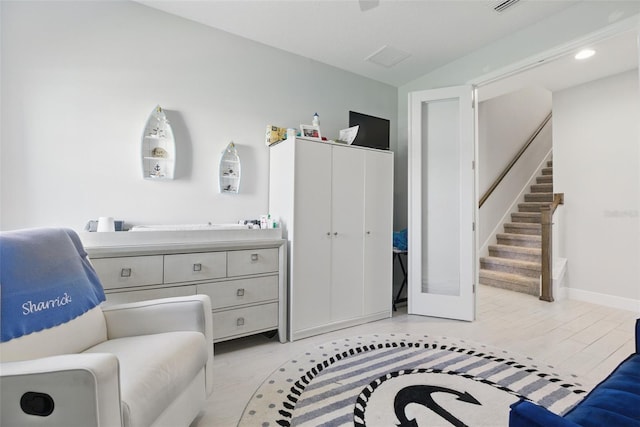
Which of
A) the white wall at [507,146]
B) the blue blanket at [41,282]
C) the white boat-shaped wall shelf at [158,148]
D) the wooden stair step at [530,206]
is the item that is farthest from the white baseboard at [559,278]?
the blue blanket at [41,282]

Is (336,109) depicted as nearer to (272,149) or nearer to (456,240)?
(272,149)

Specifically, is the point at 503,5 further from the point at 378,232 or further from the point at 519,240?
the point at 519,240

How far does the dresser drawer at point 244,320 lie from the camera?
2219mm

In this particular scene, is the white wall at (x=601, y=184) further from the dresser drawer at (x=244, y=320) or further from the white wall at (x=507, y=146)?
the dresser drawer at (x=244, y=320)

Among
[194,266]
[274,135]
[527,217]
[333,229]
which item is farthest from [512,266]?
[194,266]

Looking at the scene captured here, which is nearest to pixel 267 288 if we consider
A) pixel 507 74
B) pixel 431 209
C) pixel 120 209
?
pixel 120 209

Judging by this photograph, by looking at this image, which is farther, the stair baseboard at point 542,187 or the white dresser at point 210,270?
the stair baseboard at point 542,187

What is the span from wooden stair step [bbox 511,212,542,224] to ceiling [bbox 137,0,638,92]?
92.6 inches

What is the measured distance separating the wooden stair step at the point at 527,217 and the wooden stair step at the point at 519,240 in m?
0.42

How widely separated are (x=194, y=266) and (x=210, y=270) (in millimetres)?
117

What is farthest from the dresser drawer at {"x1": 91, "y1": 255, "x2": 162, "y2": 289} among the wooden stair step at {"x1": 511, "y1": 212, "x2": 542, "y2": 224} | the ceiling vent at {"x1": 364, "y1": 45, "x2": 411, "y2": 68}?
the wooden stair step at {"x1": 511, "y1": 212, "x2": 542, "y2": 224}

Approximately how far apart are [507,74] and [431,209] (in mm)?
1440

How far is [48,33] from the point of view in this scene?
6.79 ft

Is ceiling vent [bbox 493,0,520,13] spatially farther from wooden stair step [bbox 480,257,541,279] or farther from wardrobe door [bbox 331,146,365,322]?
wooden stair step [bbox 480,257,541,279]
